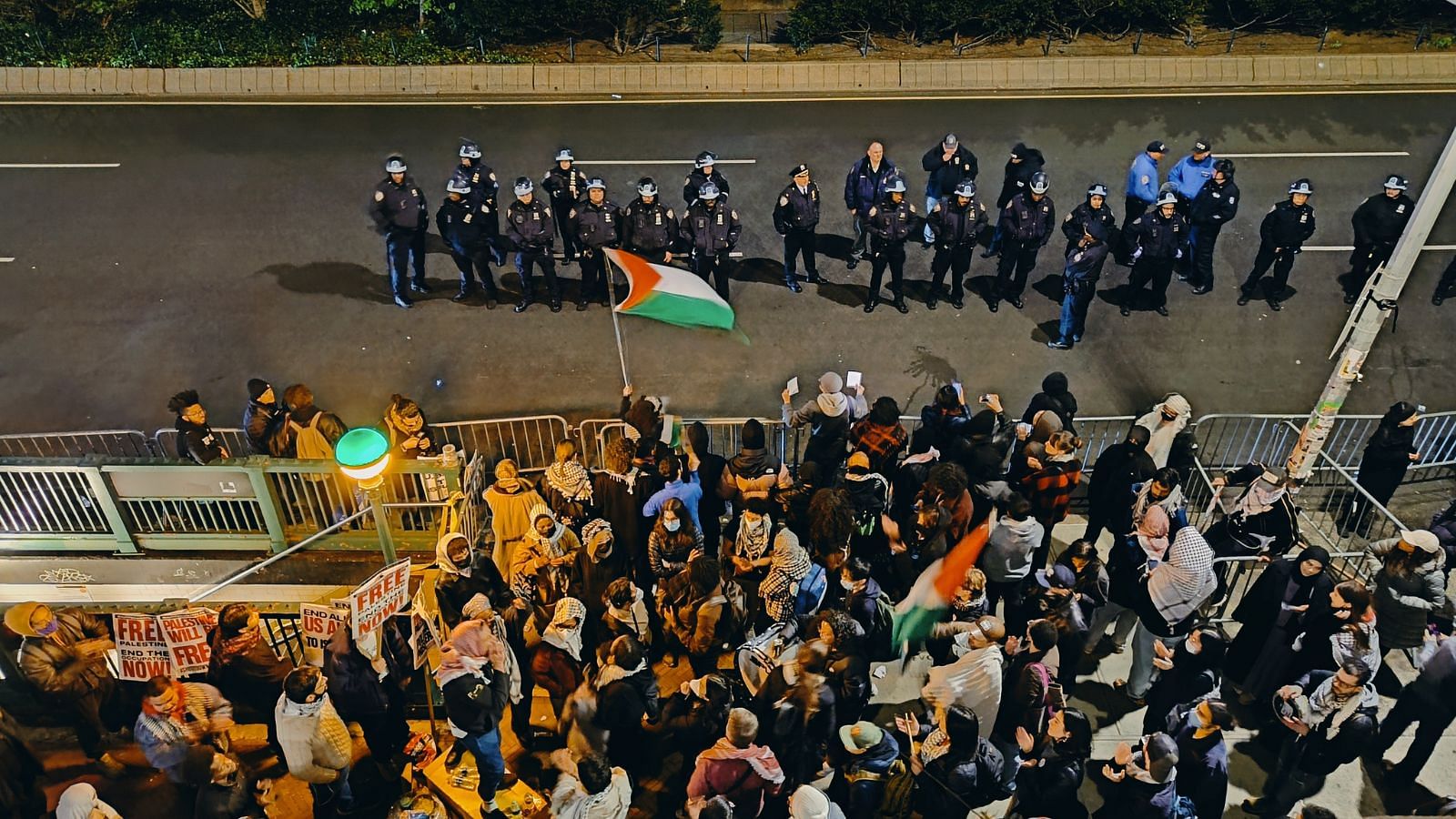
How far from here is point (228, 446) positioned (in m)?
13.7

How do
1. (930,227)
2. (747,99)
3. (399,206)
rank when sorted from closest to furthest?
1. (930,227)
2. (399,206)
3. (747,99)

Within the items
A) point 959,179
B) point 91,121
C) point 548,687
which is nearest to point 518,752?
point 548,687

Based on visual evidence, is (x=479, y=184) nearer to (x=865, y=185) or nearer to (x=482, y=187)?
(x=482, y=187)

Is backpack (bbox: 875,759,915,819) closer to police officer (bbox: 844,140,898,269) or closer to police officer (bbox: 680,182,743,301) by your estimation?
police officer (bbox: 680,182,743,301)

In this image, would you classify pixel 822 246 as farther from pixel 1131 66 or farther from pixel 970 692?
pixel 970 692

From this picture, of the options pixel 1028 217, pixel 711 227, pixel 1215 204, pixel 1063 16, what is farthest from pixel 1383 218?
pixel 711 227

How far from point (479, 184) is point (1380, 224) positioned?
35.7 feet

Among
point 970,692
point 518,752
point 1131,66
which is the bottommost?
point 518,752

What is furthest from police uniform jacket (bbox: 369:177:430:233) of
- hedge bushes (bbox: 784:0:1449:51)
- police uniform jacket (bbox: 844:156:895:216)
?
hedge bushes (bbox: 784:0:1449:51)

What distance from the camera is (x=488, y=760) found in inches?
363

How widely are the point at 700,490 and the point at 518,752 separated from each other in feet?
8.53

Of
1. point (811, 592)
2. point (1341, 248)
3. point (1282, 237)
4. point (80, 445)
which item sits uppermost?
point (1282, 237)

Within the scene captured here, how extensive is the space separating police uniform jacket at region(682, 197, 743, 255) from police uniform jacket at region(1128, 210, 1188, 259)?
4743 millimetres

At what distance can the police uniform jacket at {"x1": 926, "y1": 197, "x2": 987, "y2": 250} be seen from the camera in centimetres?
1452
